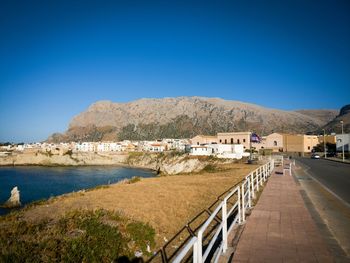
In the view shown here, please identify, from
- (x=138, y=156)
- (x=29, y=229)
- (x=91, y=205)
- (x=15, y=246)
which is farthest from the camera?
(x=138, y=156)

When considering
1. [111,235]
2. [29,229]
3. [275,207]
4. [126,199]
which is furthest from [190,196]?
[29,229]

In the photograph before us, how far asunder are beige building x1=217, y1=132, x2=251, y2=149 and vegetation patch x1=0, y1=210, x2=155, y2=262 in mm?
85173

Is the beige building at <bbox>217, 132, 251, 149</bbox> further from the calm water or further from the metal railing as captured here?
the metal railing

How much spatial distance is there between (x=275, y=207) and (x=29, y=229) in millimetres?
8053

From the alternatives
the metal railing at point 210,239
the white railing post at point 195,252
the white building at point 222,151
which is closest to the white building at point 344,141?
the white building at point 222,151

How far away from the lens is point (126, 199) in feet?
44.0

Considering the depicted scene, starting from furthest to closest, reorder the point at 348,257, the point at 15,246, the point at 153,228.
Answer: the point at 153,228 < the point at 15,246 < the point at 348,257

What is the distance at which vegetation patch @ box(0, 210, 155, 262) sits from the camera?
6508 mm

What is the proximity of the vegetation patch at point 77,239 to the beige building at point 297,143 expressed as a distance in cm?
9604

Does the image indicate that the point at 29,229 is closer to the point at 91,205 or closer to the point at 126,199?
the point at 91,205

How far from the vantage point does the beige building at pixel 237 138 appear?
301ft

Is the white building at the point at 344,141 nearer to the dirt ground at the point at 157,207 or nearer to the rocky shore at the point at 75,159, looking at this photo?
the rocky shore at the point at 75,159

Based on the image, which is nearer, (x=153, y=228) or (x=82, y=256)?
(x=82, y=256)

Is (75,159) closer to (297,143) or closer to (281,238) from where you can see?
(297,143)
